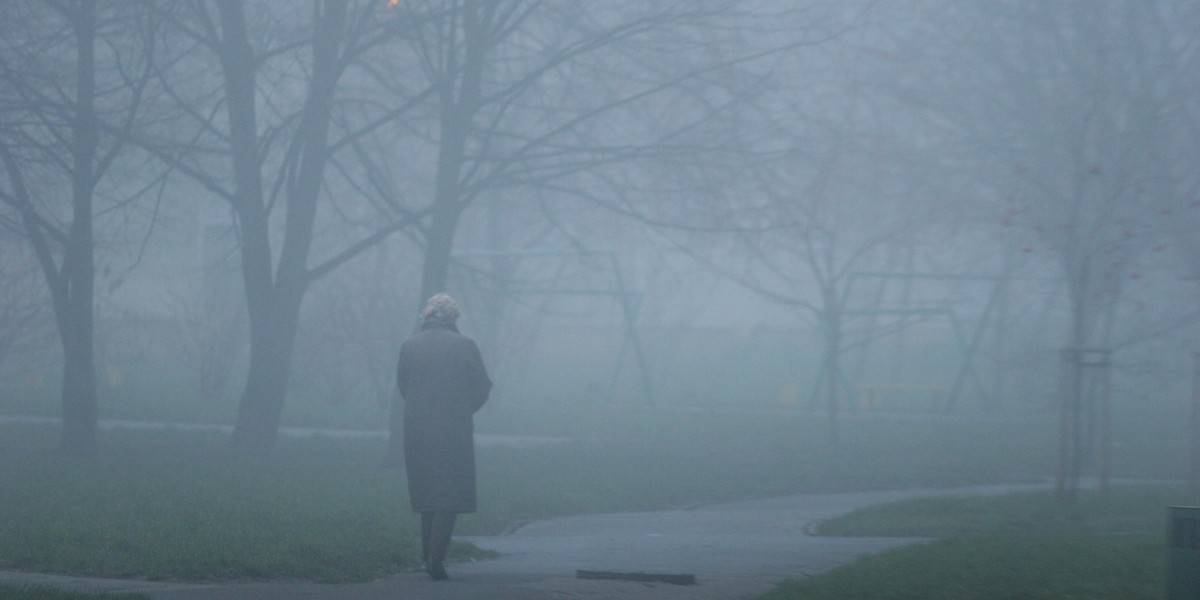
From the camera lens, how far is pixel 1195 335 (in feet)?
66.9

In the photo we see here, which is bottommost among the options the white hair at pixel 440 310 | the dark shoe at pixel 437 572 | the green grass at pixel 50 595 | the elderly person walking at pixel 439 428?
the green grass at pixel 50 595

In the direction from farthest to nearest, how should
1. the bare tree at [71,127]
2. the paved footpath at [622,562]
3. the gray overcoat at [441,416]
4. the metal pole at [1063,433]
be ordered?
the bare tree at [71,127] < the metal pole at [1063,433] < the gray overcoat at [441,416] < the paved footpath at [622,562]

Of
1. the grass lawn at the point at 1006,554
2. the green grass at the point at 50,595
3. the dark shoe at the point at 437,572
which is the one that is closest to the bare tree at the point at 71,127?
the green grass at the point at 50,595

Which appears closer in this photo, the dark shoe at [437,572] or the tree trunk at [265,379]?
the dark shoe at [437,572]

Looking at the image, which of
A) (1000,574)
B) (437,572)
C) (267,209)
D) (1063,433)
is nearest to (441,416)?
(437,572)

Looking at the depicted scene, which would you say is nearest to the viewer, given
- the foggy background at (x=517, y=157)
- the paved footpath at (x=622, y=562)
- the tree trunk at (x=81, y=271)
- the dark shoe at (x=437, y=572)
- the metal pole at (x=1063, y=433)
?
the paved footpath at (x=622, y=562)

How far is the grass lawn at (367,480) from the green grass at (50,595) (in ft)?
2.92

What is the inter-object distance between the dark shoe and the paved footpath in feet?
0.27

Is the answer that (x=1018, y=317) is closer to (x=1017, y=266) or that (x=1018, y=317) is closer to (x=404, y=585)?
(x=1017, y=266)

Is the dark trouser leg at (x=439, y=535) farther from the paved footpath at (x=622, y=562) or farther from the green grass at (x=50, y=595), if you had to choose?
the green grass at (x=50, y=595)

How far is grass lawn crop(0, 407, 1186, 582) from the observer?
8.26m

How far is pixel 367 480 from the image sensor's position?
13453 mm

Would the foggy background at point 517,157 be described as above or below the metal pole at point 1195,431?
above

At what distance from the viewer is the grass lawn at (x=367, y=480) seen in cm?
826
